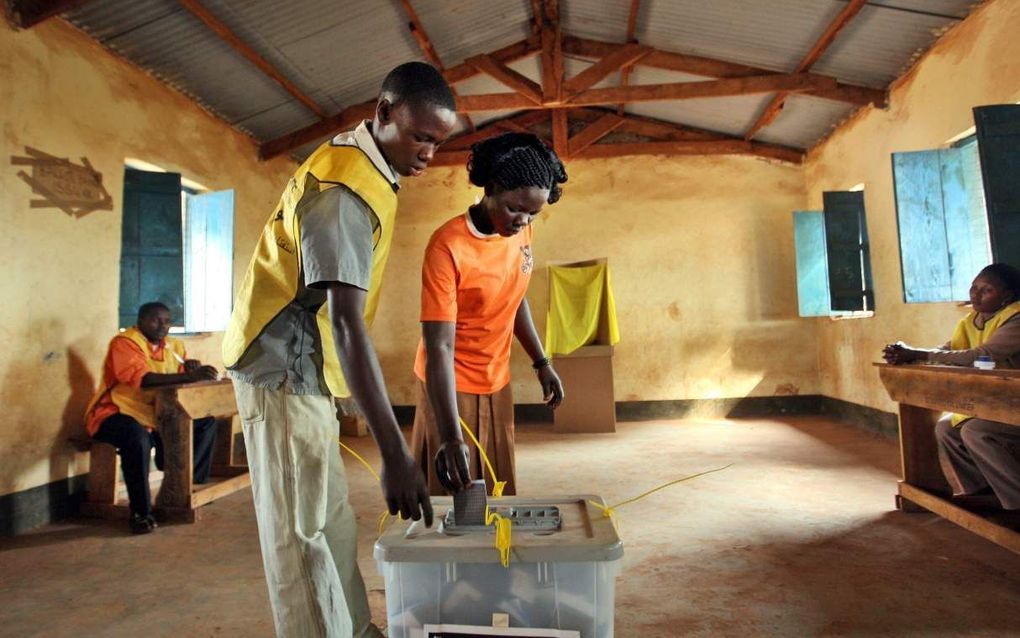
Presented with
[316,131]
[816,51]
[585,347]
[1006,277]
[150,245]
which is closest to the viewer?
[1006,277]

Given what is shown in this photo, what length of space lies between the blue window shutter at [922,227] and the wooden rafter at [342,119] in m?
3.67

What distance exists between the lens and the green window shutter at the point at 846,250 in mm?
5547

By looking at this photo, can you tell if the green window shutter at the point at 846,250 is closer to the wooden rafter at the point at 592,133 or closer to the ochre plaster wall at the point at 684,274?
the ochre plaster wall at the point at 684,274

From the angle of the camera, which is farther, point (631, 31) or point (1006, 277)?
point (631, 31)

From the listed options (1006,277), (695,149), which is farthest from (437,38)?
(1006,277)

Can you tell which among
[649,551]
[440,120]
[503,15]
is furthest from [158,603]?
[503,15]

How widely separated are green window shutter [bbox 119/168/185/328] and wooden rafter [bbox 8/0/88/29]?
103 cm

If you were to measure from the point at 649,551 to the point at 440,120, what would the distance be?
2.18 meters

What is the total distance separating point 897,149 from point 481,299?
16.2 feet

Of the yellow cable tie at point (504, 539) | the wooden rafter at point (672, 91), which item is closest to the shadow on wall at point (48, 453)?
the yellow cable tie at point (504, 539)

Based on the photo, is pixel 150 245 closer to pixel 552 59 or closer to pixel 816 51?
pixel 552 59

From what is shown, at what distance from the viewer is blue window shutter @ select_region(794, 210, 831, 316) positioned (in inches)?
243

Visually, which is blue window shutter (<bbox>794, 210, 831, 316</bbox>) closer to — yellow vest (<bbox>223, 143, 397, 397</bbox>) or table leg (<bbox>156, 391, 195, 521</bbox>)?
table leg (<bbox>156, 391, 195, 521</bbox>)

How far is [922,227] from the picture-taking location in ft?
14.0
